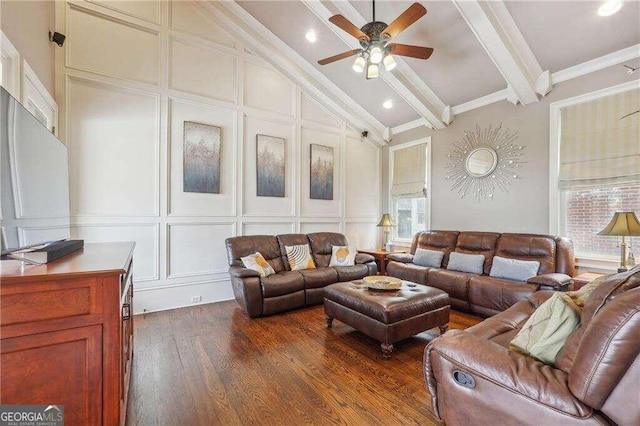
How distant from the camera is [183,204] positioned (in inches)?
157

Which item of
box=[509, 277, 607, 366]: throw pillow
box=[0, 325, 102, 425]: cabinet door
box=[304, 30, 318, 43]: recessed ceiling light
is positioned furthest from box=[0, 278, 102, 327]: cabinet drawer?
box=[304, 30, 318, 43]: recessed ceiling light

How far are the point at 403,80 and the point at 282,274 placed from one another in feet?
11.2

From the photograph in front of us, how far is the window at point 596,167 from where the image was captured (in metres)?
3.18

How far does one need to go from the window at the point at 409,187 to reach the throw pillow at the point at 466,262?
120 centimetres

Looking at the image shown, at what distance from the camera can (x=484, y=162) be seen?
4.40 meters

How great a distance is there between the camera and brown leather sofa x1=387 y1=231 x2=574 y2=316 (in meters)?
3.20

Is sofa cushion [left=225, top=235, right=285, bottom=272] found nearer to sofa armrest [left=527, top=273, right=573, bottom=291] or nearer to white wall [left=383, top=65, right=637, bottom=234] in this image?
white wall [left=383, top=65, right=637, bottom=234]

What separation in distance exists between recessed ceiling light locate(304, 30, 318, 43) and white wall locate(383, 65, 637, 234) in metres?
2.60

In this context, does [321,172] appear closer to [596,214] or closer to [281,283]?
[281,283]

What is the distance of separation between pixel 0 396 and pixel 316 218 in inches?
173

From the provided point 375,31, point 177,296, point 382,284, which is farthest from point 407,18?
point 177,296

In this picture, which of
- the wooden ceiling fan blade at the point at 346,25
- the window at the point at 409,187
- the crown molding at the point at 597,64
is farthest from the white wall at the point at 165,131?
the crown molding at the point at 597,64

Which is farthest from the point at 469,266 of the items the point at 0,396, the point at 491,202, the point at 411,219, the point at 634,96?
the point at 0,396

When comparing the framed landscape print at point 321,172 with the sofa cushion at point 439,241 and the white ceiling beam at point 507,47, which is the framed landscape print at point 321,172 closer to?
the sofa cushion at point 439,241
